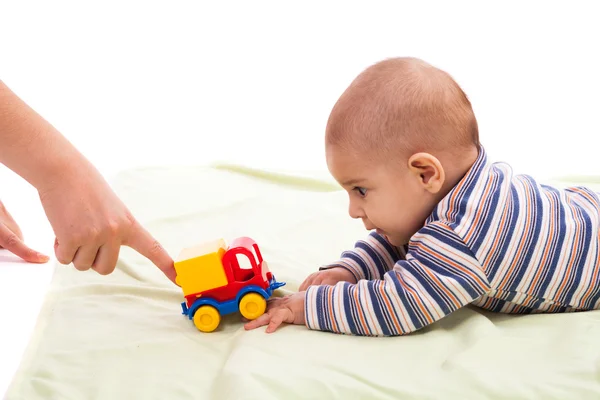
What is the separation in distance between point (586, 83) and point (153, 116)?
1.79 meters

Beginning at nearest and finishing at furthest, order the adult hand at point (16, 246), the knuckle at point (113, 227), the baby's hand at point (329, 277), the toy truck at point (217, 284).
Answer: the knuckle at point (113, 227) < the toy truck at point (217, 284) < the baby's hand at point (329, 277) < the adult hand at point (16, 246)

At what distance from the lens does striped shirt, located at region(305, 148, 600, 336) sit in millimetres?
1406

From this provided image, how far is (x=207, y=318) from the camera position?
1.50m

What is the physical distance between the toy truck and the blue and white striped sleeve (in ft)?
0.68

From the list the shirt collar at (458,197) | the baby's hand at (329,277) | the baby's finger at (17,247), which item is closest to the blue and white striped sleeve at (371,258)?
the baby's hand at (329,277)

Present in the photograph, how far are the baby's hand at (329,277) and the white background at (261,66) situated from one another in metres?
1.29

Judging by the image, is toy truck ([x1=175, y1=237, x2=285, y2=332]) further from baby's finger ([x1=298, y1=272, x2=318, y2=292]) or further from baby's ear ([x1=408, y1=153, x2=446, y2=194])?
baby's ear ([x1=408, y1=153, x2=446, y2=194])

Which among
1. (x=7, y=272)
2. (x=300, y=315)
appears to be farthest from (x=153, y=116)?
(x=300, y=315)

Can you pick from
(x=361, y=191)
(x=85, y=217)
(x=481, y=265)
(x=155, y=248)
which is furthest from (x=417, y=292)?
(x=85, y=217)

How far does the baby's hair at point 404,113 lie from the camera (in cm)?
141

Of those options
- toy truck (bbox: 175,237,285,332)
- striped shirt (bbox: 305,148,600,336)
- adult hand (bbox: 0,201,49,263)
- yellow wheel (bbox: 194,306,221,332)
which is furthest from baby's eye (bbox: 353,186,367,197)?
adult hand (bbox: 0,201,49,263)

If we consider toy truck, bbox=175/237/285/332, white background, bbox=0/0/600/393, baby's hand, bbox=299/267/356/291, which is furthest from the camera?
white background, bbox=0/0/600/393

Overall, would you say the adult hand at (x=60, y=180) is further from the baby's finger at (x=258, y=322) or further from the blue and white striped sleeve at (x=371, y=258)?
the blue and white striped sleeve at (x=371, y=258)

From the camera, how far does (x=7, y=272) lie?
201 centimetres
